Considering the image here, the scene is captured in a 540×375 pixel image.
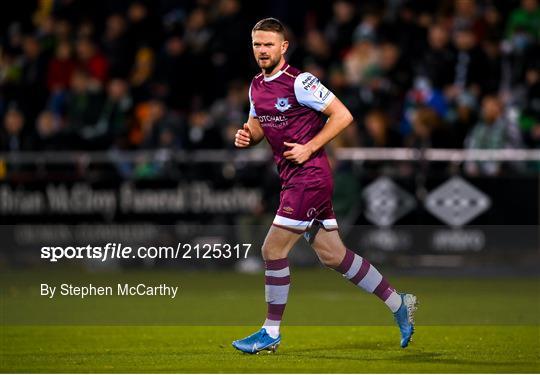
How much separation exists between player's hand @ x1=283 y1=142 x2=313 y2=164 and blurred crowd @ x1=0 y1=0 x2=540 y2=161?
9.36 metres

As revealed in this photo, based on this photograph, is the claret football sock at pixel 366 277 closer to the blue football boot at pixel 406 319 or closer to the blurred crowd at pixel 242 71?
the blue football boot at pixel 406 319

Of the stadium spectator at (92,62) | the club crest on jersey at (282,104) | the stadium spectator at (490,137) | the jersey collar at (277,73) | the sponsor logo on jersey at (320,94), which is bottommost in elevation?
the stadium spectator at (490,137)

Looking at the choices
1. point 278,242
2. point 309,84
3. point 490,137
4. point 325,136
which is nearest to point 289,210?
point 278,242

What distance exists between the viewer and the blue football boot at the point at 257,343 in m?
10.1

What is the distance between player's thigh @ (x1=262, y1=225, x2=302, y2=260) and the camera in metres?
10.1

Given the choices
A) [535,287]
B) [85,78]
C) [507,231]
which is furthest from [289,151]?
[85,78]

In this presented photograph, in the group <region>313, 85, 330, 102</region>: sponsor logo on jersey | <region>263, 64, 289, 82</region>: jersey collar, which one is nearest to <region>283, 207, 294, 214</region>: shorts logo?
<region>313, 85, 330, 102</region>: sponsor logo on jersey

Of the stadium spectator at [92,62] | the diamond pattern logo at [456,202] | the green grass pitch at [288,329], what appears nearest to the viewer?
the green grass pitch at [288,329]

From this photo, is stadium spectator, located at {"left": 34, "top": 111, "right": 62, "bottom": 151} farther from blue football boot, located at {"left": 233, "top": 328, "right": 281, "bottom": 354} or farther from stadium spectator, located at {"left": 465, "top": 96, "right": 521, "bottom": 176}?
blue football boot, located at {"left": 233, "top": 328, "right": 281, "bottom": 354}

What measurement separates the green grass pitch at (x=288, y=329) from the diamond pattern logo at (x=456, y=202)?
1.01 metres

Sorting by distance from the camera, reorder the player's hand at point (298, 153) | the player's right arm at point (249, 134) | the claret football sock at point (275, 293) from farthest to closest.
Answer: the player's right arm at point (249, 134) → the claret football sock at point (275, 293) → the player's hand at point (298, 153)

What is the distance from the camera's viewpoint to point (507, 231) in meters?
18.8

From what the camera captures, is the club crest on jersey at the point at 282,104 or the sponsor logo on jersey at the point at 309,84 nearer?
the sponsor logo on jersey at the point at 309,84

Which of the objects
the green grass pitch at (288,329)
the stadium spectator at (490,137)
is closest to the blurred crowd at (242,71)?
the stadium spectator at (490,137)
